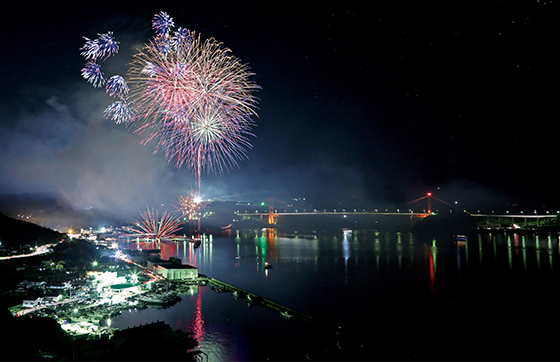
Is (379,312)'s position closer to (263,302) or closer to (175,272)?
(263,302)

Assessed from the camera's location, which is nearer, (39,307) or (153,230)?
(39,307)

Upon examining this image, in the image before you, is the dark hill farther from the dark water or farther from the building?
the dark water

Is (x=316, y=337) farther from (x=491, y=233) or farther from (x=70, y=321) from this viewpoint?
(x=491, y=233)

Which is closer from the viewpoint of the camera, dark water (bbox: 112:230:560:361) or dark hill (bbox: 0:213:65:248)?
dark water (bbox: 112:230:560:361)

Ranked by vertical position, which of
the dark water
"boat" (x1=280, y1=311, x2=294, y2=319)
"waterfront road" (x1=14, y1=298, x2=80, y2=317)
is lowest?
the dark water

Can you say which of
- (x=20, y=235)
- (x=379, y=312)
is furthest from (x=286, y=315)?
(x=20, y=235)

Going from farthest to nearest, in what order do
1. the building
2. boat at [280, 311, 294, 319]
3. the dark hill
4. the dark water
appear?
the dark hill
the building
boat at [280, 311, 294, 319]
the dark water

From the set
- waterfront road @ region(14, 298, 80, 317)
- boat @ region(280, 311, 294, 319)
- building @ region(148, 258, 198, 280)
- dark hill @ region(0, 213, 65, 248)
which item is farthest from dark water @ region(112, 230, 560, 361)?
dark hill @ region(0, 213, 65, 248)

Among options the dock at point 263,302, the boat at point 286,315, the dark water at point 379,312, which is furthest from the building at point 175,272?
the boat at point 286,315
